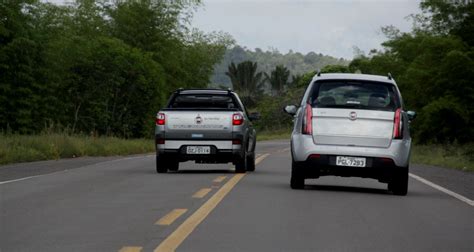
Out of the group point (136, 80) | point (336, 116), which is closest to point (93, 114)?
point (136, 80)

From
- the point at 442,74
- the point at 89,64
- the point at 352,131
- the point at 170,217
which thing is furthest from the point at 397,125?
the point at 89,64

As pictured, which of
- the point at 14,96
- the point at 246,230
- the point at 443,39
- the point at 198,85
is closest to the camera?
the point at 246,230

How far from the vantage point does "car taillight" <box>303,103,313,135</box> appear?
15.1 m

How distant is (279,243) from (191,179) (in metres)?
8.80

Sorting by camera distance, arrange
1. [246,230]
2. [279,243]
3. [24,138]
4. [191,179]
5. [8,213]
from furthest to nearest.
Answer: [24,138] → [191,179] → [8,213] → [246,230] → [279,243]

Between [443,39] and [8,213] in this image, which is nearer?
[8,213]

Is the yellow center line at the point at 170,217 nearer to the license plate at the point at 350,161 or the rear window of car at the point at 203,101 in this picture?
the license plate at the point at 350,161

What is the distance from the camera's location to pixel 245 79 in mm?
128875

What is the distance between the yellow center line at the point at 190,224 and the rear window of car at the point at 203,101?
5712 mm

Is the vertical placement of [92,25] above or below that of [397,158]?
above

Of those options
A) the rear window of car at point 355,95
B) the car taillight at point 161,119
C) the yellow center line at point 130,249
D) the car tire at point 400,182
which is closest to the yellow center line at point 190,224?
the yellow center line at point 130,249

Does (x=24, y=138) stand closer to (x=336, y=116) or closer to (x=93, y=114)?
(x=336, y=116)

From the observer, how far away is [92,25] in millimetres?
77625

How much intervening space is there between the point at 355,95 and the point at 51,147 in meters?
15.8
